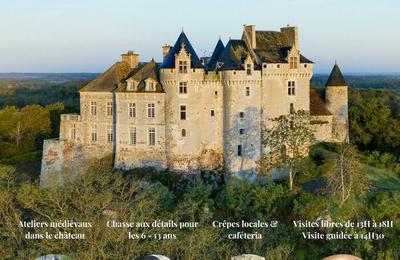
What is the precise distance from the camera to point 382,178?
42.0 m

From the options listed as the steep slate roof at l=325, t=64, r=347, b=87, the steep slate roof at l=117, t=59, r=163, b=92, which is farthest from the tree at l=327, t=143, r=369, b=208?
the steep slate roof at l=117, t=59, r=163, b=92

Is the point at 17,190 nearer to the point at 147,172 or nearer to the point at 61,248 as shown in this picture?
the point at 147,172

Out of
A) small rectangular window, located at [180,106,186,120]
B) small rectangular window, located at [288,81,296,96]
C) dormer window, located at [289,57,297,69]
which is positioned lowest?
small rectangular window, located at [180,106,186,120]

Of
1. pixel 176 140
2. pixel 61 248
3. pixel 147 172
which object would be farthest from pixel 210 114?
pixel 61 248

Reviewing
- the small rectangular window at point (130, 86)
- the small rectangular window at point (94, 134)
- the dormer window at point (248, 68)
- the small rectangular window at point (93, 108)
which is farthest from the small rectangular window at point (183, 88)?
the small rectangular window at point (94, 134)

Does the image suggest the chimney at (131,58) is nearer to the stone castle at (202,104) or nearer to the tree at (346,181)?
the stone castle at (202,104)

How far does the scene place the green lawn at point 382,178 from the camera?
132ft

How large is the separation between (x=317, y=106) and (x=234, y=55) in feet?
28.6

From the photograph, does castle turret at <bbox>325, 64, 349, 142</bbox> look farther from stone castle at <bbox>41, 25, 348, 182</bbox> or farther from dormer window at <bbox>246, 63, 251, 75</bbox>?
dormer window at <bbox>246, 63, 251, 75</bbox>

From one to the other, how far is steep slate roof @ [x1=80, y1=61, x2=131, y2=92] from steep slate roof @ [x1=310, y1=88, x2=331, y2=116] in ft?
46.8

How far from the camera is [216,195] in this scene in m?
39.6

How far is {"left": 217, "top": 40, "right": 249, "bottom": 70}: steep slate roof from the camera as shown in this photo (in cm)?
4172

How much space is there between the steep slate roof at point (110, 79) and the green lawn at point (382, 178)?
61.5ft

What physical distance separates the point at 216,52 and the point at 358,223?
16.8 metres
